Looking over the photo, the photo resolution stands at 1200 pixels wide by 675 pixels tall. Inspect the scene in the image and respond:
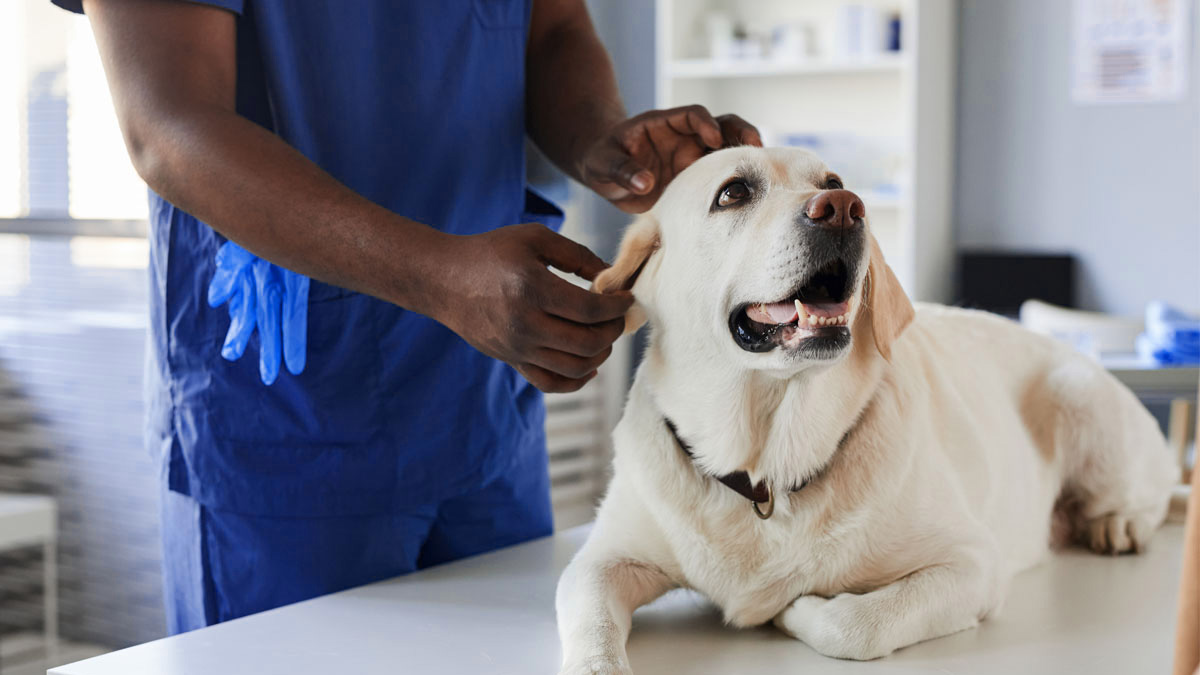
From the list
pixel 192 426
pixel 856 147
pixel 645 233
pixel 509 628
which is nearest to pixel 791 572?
pixel 509 628

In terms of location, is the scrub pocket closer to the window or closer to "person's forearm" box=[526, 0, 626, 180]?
"person's forearm" box=[526, 0, 626, 180]

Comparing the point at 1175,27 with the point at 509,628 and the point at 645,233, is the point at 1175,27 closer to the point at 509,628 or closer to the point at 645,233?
the point at 645,233

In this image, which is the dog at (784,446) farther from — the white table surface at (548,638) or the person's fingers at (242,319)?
the person's fingers at (242,319)

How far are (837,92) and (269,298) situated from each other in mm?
3680

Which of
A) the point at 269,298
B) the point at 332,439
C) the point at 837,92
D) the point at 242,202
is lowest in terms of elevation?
the point at 332,439

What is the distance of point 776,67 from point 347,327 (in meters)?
3.34

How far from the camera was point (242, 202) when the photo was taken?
3.45 ft

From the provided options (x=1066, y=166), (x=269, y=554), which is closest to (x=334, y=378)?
(x=269, y=554)

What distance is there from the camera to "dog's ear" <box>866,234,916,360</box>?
3.64 ft

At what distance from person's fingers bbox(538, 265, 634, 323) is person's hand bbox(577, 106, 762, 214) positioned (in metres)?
0.31

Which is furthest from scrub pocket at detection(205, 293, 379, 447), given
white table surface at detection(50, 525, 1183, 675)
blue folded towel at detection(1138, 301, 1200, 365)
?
blue folded towel at detection(1138, 301, 1200, 365)

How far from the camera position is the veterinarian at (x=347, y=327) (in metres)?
1.26

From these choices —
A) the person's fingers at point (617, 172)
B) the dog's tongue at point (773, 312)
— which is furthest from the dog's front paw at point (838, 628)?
the person's fingers at point (617, 172)

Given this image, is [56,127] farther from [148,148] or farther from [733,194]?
[733,194]
